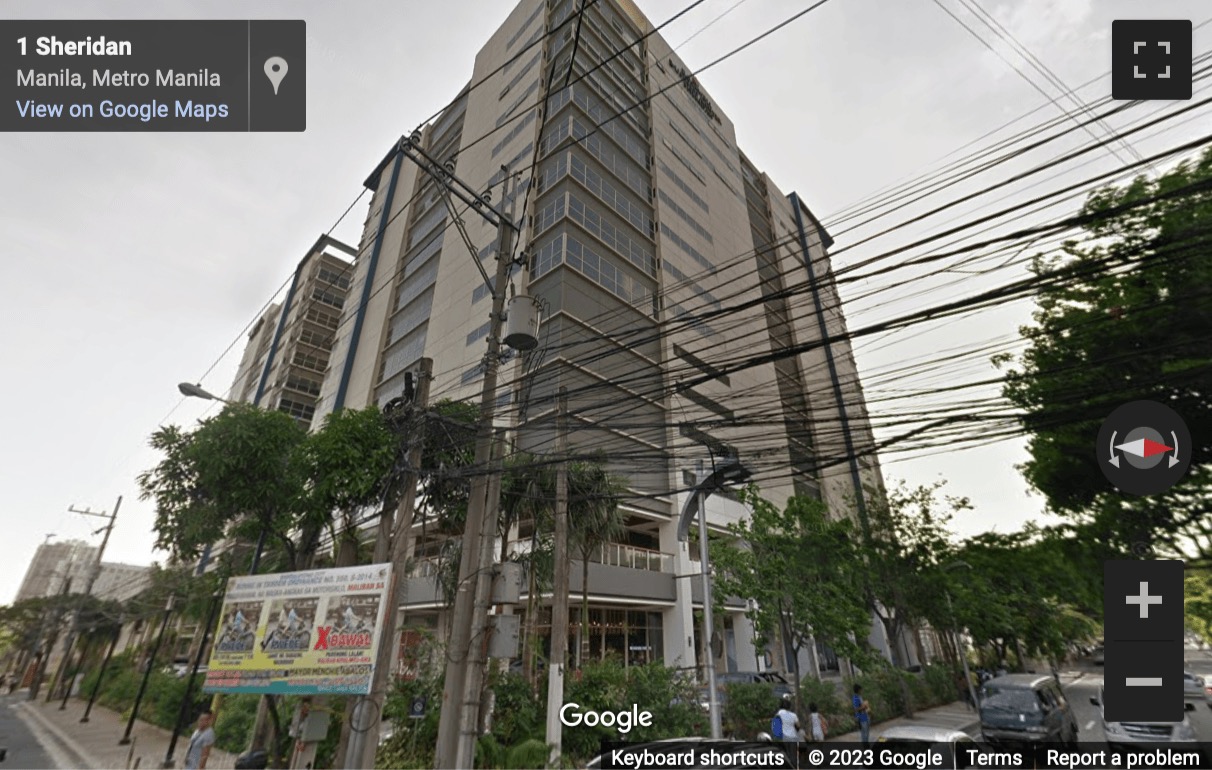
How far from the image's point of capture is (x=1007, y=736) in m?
12.0

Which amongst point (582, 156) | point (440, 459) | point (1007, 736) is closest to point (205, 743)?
point (440, 459)

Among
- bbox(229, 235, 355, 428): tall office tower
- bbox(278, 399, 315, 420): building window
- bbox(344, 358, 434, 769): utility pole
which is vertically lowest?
bbox(344, 358, 434, 769): utility pole

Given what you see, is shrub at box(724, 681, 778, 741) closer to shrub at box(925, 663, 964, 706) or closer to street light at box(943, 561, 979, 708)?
street light at box(943, 561, 979, 708)

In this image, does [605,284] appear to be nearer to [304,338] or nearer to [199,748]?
[199,748]

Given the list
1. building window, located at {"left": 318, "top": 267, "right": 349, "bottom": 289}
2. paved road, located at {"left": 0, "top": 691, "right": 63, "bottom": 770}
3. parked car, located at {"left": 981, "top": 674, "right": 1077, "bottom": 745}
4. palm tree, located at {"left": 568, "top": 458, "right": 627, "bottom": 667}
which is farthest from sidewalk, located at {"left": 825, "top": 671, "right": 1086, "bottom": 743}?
building window, located at {"left": 318, "top": 267, "right": 349, "bottom": 289}

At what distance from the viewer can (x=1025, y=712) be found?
1202 centimetres

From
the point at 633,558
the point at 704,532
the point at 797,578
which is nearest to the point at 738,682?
the point at 797,578

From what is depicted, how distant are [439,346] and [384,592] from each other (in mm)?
26366

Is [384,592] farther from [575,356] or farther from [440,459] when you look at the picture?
[575,356]

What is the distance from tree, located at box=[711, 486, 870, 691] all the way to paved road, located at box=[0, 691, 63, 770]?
1881 centimetres

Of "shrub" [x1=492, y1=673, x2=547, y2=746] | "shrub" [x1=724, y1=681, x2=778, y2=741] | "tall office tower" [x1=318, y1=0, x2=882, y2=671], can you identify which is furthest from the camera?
"tall office tower" [x1=318, y1=0, x2=882, y2=671]

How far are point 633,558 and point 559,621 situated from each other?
12.7m

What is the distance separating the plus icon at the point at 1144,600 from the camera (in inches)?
248

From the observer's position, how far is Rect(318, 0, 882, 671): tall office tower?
24328 millimetres
